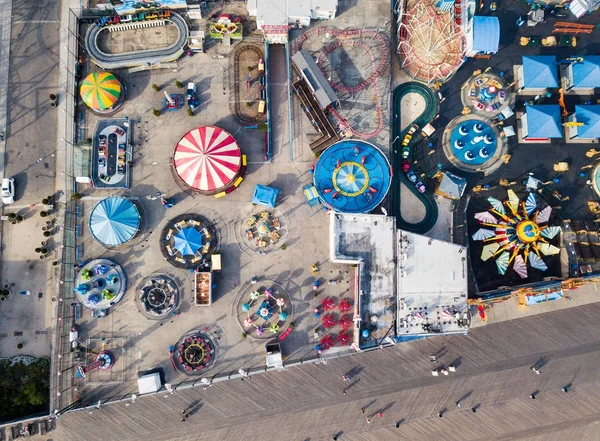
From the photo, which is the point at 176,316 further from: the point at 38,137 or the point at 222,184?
the point at 38,137

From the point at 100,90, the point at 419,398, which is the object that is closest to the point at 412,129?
the point at 419,398

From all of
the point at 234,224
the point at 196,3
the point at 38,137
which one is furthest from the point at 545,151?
the point at 38,137

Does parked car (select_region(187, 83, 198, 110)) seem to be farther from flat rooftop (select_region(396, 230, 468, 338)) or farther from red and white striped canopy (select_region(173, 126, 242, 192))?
flat rooftop (select_region(396, 230, 468, 338))

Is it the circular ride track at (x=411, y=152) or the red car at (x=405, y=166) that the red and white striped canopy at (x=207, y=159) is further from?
the red car at (x=405, y=166)

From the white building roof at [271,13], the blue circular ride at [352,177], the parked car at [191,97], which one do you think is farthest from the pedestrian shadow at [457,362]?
the white building roof at [271,13]

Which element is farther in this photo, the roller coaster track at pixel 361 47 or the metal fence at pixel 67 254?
the roller coaster track at pixel 361 47

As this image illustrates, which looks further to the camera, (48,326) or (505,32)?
(505,32)

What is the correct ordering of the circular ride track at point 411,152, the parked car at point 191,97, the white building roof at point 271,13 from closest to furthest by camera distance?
the white building roof at point 271,13 → the parked car at point 191,97 → the circular ride track at point 411,152
